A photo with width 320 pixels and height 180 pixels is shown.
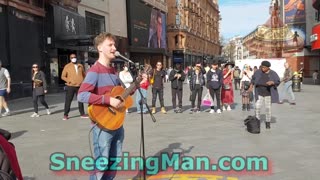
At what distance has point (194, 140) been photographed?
942 centimetres

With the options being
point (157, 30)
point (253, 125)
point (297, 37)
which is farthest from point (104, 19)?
point (297, 37)

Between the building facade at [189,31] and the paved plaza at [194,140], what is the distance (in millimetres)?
44370

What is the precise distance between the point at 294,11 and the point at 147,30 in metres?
24.1

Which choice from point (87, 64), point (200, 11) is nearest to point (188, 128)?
point (87, 64)

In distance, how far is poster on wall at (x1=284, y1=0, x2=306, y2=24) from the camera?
65.1 metres

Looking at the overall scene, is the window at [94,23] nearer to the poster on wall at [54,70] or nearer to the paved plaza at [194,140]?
the poster on wall at [54,70]

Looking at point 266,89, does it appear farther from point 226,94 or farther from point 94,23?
point 94,23

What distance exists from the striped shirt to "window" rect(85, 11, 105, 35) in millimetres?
32216

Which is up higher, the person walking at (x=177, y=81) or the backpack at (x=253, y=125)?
the person walking at (x=177, y=81)

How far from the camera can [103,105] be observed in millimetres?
4707

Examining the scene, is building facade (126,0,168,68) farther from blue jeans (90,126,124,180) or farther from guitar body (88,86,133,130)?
guitar body (88,86,133,130)

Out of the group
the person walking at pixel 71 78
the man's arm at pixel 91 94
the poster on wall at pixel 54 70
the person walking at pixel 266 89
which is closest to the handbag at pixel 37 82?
the person walking at pixel 71 78

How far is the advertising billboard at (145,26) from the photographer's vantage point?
50625mm

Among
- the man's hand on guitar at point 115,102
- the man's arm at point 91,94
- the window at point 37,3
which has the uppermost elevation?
the window at point 37,3
